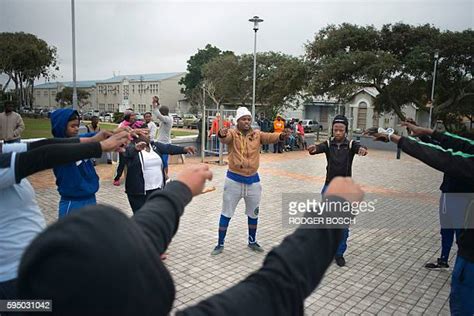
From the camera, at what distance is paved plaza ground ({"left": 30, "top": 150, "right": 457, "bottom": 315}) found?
4.07m

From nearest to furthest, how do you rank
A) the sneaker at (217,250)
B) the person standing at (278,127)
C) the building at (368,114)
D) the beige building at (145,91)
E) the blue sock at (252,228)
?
the sneaker at (217,250), the blue sock at (252,228), the person standing at (278,127), the building at (368,114), the beige building at (145,91)

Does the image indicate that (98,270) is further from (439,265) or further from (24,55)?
(24,55)

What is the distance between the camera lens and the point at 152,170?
15.9 feet

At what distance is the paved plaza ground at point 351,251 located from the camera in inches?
160

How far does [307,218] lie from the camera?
49.8 inches

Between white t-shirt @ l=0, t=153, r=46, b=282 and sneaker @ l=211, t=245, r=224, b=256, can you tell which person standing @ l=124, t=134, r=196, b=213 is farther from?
white t-shirt @ l=0, t=153, r=46, b=282

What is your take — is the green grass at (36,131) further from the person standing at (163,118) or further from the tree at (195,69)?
the tree at (195,69)

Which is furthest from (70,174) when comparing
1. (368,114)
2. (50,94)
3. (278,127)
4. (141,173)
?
(50,94)

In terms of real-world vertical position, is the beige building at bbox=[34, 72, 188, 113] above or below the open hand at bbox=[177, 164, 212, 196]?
above

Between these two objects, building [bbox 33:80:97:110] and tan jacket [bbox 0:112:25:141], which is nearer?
tan jacket [bbox 0:112:25:141]

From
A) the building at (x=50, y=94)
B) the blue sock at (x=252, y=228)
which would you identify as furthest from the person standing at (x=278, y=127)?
the building at (x=50, y=94)

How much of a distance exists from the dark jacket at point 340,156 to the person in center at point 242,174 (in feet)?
3.52

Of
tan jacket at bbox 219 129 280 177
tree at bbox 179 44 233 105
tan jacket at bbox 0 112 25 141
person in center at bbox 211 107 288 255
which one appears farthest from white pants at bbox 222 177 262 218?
tree at bbox 179 44 233 105

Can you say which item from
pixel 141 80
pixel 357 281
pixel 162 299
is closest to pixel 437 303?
pixel 357 281
